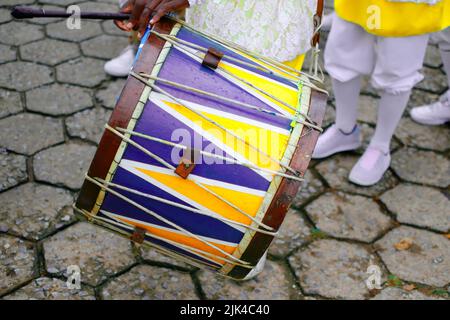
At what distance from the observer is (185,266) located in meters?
1.89

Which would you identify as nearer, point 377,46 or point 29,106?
point 377,46

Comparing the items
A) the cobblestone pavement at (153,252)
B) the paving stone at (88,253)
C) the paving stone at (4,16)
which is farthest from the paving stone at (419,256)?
the paving stone at (4,16)

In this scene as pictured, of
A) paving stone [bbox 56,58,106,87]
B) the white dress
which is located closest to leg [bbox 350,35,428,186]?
the white dress

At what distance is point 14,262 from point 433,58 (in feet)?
8.54

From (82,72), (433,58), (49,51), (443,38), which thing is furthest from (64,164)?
(433,58)

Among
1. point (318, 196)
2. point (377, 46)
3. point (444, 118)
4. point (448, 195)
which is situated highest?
point (377, 46)

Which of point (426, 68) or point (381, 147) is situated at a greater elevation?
point (426, 68)

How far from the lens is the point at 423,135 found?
261cm

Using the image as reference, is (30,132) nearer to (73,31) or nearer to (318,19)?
(73,31)

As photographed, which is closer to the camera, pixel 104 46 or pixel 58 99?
pixel 58 99
